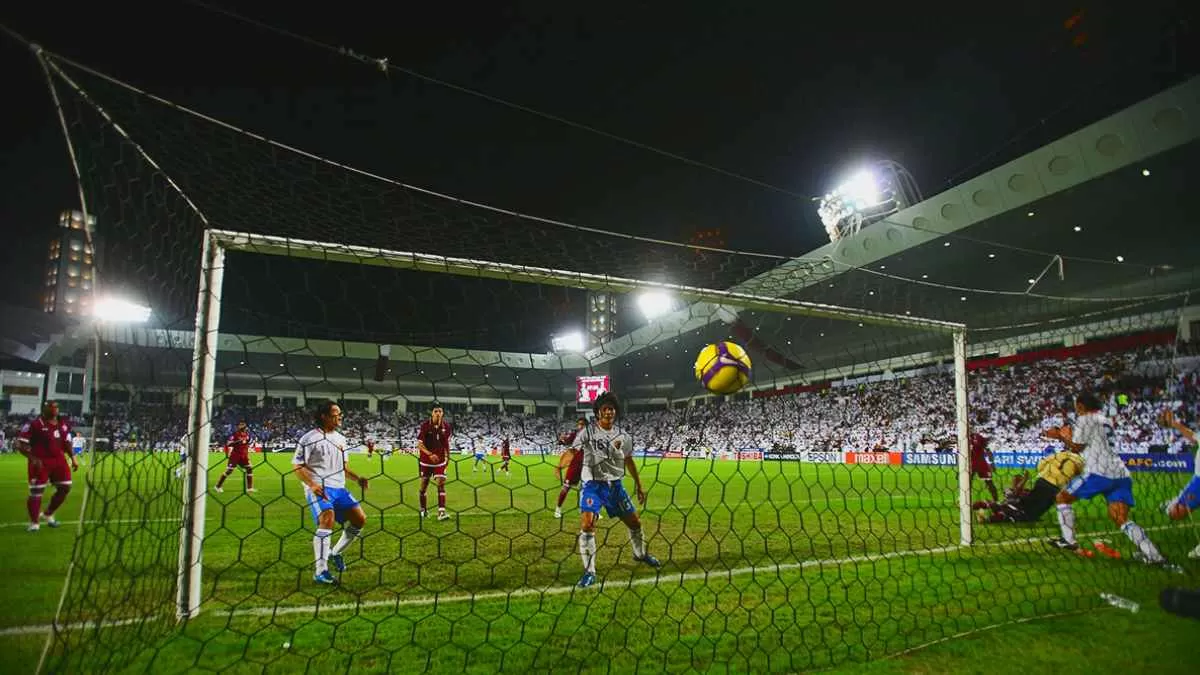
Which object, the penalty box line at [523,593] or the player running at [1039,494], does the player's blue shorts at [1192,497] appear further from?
the penalty box line at [523,593]

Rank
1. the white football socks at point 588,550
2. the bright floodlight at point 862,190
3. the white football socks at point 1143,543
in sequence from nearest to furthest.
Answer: the white football socks at point 588,550, the white football socks at point 1143,543, the bright floodlight at point 862,190

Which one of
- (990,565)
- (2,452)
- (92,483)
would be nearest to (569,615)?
(92,483)

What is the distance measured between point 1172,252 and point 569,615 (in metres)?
26.0

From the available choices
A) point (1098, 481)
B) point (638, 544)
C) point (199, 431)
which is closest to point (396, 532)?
point (638, 544)

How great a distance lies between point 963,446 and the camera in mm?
6742

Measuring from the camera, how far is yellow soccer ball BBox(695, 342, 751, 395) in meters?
5.57

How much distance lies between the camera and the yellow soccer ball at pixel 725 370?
18.3 feet

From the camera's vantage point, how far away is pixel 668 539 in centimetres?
826

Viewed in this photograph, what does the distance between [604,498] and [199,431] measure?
3526 mm

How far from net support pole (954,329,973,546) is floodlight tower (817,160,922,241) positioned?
1949 centimetres

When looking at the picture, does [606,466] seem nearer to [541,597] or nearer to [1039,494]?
[541,597]

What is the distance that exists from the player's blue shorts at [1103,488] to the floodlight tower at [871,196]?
20349 millimetres

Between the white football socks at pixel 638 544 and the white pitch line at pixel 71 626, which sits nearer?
the white pitch line at pixel 71 626

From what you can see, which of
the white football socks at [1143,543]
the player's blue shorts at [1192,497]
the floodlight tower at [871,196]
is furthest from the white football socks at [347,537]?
the floodlight tower at [871,196]
